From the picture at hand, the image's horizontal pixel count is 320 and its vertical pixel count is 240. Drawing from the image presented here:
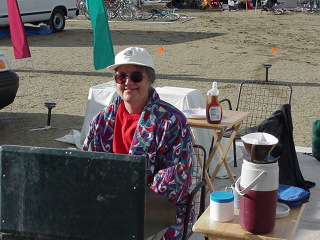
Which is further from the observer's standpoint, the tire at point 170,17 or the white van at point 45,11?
the tire at point 170,17

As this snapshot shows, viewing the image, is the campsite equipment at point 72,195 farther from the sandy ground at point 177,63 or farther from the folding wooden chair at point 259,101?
the folding wooden chair at point 259,101

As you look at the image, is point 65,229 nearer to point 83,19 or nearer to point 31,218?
point 31,218

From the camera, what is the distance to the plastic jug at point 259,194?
2.88 meters

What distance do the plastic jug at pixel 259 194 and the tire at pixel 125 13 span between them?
21.8m

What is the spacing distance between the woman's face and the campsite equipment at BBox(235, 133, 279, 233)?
0.72 meters

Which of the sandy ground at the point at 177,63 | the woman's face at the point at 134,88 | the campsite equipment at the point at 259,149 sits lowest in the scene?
the sandy ground at the point at 177,63

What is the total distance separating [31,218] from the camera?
104 inches

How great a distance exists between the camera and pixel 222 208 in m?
3.16

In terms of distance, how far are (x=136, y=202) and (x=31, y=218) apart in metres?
0.47

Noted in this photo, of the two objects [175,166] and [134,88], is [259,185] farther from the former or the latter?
[134,88]

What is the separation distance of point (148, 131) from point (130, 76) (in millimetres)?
338

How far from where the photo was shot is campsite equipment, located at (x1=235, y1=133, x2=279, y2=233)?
9.43 feet

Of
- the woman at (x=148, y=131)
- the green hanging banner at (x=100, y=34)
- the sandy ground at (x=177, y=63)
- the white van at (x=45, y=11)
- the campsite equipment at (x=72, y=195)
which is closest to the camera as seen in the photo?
the campsite equipment at (x=72, y=195)

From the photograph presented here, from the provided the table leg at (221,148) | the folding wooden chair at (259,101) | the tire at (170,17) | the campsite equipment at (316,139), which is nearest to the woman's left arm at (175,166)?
the table leg at (221,148)
